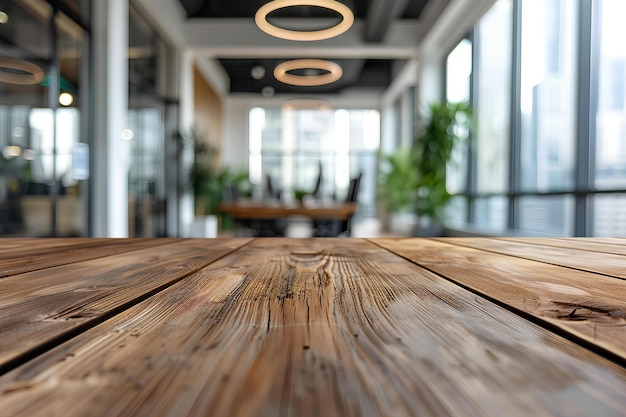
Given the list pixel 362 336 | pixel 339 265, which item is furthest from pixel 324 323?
pixel 339 265

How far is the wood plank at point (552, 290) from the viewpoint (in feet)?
1.18

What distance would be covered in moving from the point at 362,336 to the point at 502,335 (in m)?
0.10

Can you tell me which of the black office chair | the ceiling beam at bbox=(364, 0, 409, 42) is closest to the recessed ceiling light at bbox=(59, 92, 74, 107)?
the black office chair

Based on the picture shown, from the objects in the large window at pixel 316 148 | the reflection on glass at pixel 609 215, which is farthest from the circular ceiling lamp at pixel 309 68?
the large window at pixel 316 148

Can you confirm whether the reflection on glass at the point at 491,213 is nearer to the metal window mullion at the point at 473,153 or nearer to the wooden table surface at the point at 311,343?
the metal window mullion at the point at 473,153

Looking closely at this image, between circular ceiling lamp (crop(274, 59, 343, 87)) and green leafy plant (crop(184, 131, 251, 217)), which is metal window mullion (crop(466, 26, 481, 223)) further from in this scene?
green leafy plant (crop(184, 131, 251, 217))

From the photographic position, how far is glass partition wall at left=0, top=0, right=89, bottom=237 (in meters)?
3.42

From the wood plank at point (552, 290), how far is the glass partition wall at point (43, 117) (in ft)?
11.7

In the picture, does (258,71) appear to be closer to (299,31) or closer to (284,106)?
(284,106)

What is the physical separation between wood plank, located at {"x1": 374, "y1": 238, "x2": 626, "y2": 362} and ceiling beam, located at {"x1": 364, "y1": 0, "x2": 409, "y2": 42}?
214 inches

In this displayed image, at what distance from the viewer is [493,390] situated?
245 mm

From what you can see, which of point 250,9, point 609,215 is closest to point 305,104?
point 250,9

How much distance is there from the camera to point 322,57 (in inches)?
305

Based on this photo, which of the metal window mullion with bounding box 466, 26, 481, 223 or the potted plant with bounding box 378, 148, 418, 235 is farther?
the potted plant with bounding box 378, 148, 418, 235
